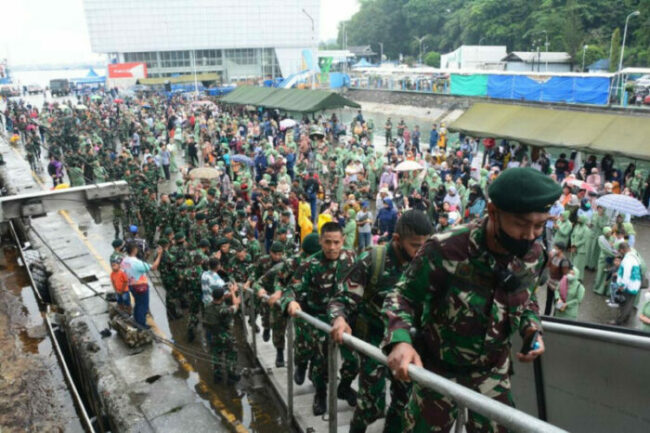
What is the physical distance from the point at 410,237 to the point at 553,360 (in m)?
1.15

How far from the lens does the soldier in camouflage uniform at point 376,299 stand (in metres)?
3.43

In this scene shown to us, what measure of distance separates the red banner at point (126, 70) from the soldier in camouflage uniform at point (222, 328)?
70230 mm

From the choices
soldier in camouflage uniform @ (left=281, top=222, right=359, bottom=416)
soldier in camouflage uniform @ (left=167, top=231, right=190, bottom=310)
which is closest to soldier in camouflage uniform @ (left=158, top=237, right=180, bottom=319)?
soldier in camouflage uniform @ (left=167, top=231, right=190, bottom=310)

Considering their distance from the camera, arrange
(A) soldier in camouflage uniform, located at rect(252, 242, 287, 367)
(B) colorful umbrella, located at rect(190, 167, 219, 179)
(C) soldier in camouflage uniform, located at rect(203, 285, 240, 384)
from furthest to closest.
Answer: (B) colorful umbrella, located at rect(190, 167, 219, 179) < (C) soldier in camouflage uniform, located at rect(203, 285, 240, 384) < (A) soldier in camouflage uniform, located at rect(252, 242, 287, 367)

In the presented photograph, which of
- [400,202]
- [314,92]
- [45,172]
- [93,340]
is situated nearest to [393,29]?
[314,92]

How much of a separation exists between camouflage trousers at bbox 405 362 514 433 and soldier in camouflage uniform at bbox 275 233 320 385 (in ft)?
6.61

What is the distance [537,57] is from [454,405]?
1923 inches

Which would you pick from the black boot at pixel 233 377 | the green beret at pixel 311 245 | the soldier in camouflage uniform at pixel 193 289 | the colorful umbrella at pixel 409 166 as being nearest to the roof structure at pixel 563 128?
the colorful umbrella at pixel 409 166

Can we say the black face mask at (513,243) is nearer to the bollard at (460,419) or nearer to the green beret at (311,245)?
the bollard at (460,419)

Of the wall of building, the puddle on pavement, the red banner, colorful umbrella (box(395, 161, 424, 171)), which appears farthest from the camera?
the red banner

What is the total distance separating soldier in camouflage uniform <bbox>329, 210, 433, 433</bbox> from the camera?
343cm

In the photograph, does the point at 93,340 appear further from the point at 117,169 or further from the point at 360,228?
the point at 117,169

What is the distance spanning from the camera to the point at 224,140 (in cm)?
2217

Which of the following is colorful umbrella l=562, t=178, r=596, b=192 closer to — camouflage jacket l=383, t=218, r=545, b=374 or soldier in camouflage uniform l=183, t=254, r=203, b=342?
soldier in camouflage uniform l=183, t=254, r=203, b=342
